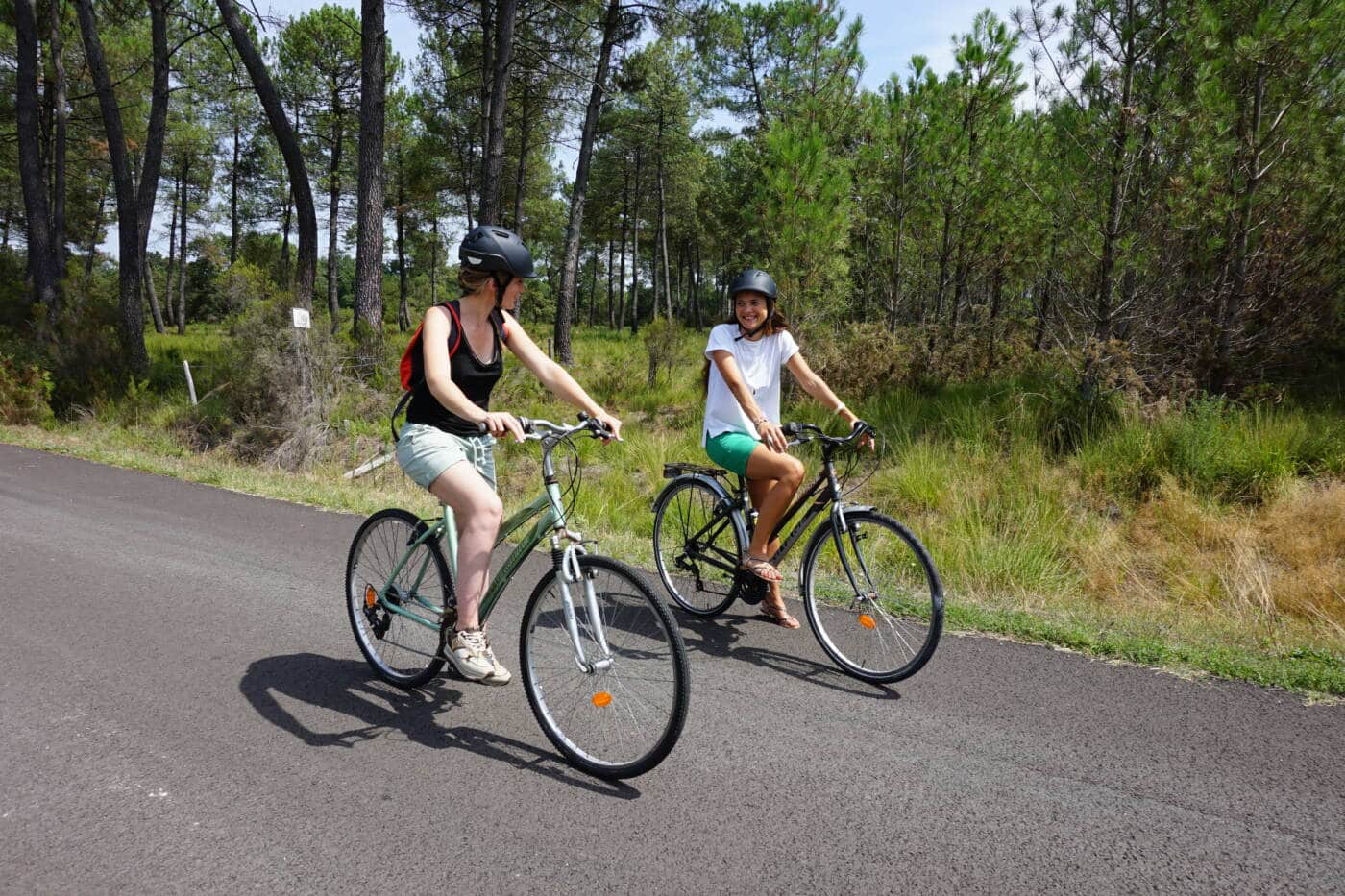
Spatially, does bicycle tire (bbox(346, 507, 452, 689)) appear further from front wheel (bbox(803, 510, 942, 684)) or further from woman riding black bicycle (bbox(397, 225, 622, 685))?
front wheel (bbox(803, 510, 942, 684))


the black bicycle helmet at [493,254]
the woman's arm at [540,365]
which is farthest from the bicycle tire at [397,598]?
the black bicycle helmet at [493,254]

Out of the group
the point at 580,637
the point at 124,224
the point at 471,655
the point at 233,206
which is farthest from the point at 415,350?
the point at 233,206

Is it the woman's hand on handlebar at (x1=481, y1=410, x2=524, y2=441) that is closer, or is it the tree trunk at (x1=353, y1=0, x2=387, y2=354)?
the woman's hand on handlebar at (x1=481, y1=410, x2=524, y2=441)

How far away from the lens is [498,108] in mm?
14703

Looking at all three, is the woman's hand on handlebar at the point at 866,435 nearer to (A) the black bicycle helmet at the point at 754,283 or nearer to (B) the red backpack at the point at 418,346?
(A) the black bicycle helmet at the point at 754,283

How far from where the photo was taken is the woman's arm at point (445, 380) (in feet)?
10.2

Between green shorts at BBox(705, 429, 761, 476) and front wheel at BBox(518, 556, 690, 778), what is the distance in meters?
1.78

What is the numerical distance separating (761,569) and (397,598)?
202 cm

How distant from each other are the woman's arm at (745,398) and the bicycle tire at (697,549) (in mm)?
685

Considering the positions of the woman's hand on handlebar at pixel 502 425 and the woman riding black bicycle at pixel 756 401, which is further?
the woman riding black bicycle at pixel 756 401

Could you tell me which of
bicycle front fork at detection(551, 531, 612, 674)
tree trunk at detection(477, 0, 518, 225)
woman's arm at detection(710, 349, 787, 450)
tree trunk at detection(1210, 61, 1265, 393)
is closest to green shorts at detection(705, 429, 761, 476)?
woman's arm at detection(710, 349, 787, 450)

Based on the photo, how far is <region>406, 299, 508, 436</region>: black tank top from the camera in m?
3.47

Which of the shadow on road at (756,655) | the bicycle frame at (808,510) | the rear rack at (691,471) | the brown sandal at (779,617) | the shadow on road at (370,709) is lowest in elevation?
the shadow on road at (370,709)

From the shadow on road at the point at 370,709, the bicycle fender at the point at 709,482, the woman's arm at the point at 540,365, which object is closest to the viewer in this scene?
the shadow on road at the point at 370,709
